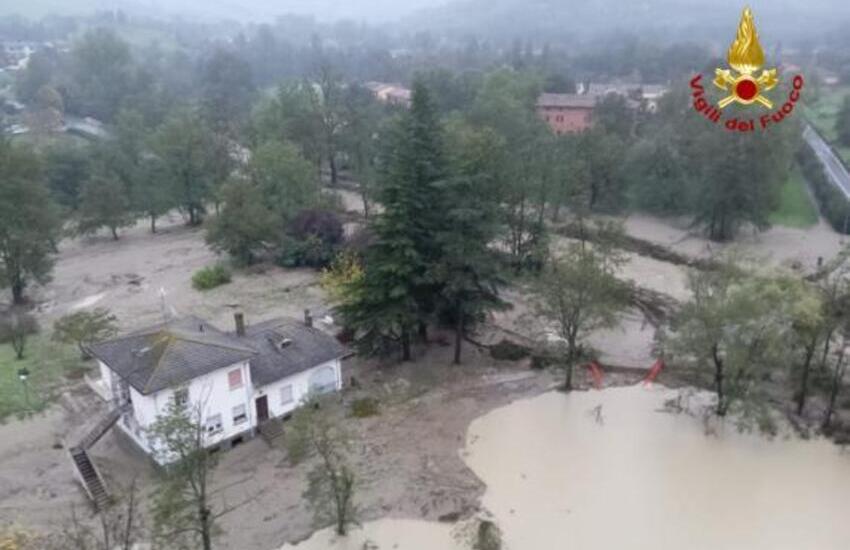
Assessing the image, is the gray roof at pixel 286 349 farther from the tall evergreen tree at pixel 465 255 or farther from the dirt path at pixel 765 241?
the dirt path at pixel 765 241

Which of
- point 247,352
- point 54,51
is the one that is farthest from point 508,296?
point 54,51

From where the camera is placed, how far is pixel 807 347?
28.2 m

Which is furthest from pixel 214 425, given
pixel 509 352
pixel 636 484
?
pixel 636 484

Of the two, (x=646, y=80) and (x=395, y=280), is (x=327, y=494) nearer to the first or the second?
(x=395, y=280)

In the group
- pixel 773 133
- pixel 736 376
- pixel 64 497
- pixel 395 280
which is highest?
pixel 773 133

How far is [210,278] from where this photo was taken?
46.1m

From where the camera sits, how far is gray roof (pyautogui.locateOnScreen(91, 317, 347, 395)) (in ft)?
85.4

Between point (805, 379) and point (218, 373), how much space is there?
22.2 metres

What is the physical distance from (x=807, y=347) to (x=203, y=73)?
120347 mm

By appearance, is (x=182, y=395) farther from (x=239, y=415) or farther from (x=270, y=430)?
(x=270, y=430)

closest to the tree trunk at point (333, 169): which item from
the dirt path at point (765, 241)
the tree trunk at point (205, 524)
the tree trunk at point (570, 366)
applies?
the dirt path at point (765, 241)

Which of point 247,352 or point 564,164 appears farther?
point 564,164

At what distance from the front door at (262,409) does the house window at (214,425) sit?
5.83ft

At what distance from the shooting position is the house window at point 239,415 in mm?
27969
